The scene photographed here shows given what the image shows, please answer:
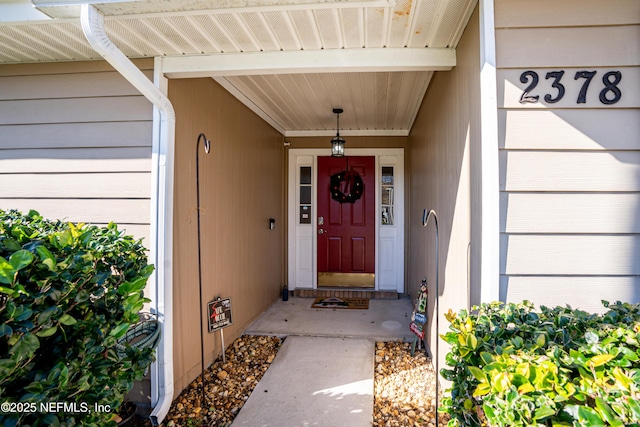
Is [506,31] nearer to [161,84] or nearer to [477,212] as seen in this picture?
[477,212]

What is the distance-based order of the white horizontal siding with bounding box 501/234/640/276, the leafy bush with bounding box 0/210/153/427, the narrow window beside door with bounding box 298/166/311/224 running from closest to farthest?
1. the leafy bush with bounding box 0/210/153/427
2. the white horizontal siding with bounding box 501/234/640/276
3. the narrow window beside door with bounding box 298/166/311/224

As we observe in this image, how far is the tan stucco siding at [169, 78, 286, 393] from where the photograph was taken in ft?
7.90

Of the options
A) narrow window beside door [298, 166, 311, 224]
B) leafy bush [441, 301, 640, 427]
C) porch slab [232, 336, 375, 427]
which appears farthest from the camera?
narrow window beside door [298, 166, 311, 224]

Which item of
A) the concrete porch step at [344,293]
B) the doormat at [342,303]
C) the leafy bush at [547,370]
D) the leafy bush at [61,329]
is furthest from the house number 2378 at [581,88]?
the concrete porch step at [344,293]

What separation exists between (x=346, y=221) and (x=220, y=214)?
7.71ft

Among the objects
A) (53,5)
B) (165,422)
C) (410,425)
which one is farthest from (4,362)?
(410,425)

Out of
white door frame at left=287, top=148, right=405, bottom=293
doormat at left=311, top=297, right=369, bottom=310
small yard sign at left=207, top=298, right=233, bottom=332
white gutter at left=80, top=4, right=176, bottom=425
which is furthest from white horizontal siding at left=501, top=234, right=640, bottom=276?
white door frame at left=287, top=148, right=405, bottom=293

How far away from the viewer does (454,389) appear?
1.08 meters

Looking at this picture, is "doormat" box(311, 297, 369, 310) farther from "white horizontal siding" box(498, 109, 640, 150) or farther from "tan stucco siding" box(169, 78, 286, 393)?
"white horizontal siding" box(498, 109, 640, 150)

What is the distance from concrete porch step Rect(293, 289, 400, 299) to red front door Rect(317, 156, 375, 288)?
0.15 meters

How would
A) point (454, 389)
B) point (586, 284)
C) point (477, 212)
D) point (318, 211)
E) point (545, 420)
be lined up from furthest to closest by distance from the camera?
point (318, 211)
point (477, 212)
point (586, 284)
point (454, 389)
point (545, 420)

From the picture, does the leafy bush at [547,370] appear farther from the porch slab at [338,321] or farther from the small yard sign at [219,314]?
the porch slab at [338,321]

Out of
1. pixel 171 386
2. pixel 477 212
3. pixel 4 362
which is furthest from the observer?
pixel 171 386

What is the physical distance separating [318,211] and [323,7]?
3.52 m
